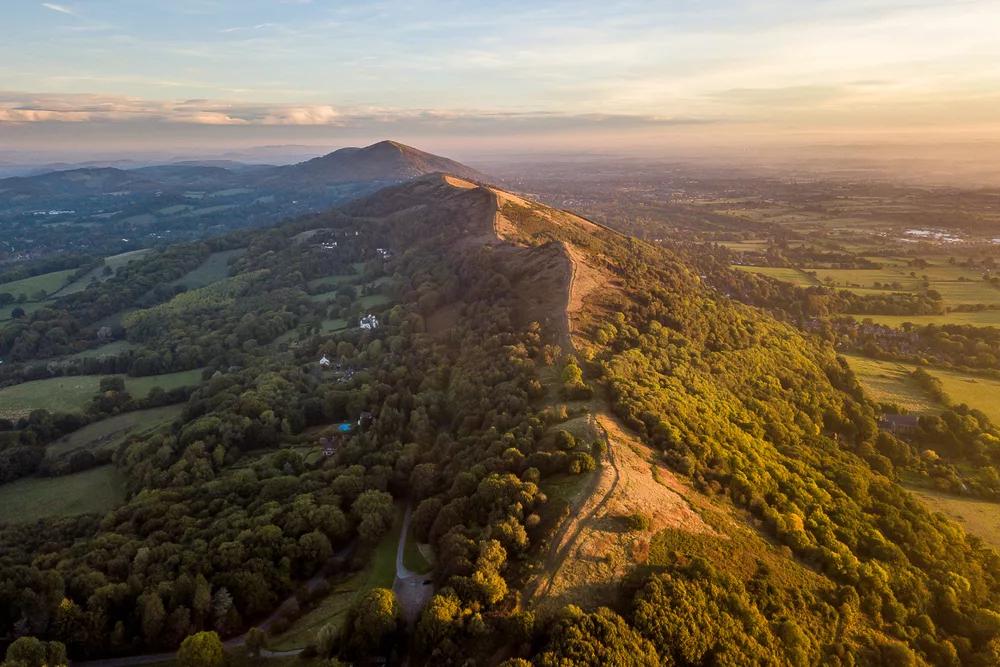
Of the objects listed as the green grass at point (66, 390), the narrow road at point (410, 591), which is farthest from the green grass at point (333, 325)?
the narrow road at point (410, 591)

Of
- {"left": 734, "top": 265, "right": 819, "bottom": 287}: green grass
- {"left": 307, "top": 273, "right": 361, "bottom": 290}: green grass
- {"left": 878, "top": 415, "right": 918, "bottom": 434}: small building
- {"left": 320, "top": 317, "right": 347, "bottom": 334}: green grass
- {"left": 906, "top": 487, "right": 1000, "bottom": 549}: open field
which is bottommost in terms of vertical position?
{"left": 906, "top": 487, "right": 1000, "bottom": 549}: open field

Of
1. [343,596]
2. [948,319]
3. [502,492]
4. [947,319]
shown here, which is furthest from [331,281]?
[948,319]

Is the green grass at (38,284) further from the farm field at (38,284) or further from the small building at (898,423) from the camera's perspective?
the small building at (898,423)

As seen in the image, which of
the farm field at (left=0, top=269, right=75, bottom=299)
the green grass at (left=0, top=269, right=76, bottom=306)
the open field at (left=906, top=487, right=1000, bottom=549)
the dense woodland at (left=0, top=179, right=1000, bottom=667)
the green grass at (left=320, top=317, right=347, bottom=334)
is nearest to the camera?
the dense woodland at (left=0, top=179, right=1000, bottom=667)

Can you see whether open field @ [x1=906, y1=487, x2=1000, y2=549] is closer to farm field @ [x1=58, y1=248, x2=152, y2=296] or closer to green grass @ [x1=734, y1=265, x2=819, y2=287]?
green grass @ [x1=734, y1=265, x2=819, y2=287]

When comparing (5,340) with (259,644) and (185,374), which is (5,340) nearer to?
(185,374)

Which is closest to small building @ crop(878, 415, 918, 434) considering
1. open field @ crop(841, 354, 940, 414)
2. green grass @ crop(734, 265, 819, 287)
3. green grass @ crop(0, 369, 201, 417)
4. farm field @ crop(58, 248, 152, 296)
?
open field @ crop(841, 354, 940, 414)
